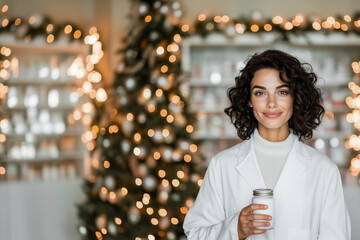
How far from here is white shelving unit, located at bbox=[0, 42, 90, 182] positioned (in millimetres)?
4648

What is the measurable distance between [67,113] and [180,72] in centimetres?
132

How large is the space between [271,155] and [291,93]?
0.19 m

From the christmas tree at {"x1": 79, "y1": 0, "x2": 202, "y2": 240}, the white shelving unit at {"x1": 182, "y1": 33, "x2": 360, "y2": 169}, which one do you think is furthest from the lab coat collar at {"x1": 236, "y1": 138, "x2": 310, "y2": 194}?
the white shelving unit at {"x1": 182, "y1": 33, "x2": 360, "y2": 169}

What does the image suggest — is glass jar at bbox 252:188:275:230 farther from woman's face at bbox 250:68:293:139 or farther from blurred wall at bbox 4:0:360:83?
blurred wall at bbox 4:0:360:83

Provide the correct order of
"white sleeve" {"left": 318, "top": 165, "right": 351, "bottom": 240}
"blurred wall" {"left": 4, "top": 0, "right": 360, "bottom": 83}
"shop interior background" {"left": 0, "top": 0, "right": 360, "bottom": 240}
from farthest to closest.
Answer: "blurred wall" {"left": 4, "top": 0, "right": 360, "bottom": 83} < "shop interior background" {"left": 0, "top": 0, "right": 360, "bottom": 240} < "white sleeve" {"left": 318, "top": 165, "right": 351, "bottom": 240}

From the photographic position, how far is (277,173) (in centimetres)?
163

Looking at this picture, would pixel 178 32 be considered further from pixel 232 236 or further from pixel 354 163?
pixel 232 236

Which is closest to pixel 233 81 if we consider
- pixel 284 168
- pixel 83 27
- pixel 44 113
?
pixel 83 27

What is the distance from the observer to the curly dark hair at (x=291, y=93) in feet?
5.36

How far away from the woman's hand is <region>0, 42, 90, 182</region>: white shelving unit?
3335 millimetres

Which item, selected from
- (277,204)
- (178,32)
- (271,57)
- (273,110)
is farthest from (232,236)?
(178,32)

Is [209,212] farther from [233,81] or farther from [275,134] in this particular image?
[233,81]

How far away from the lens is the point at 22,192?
4602mm

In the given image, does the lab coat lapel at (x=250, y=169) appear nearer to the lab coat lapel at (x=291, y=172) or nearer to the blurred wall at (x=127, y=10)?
the lab coat lapel at (x=291, y=172)
